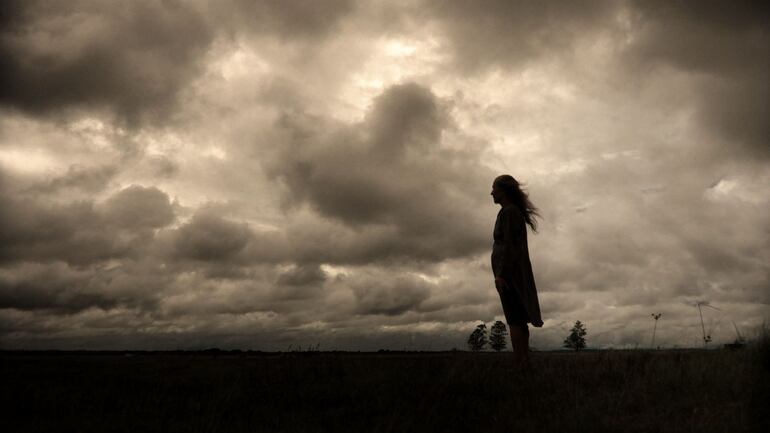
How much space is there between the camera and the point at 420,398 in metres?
5.52

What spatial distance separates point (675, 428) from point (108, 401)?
19.2 feet

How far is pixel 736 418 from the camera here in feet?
14.6

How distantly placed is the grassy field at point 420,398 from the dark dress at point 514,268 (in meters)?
0.80

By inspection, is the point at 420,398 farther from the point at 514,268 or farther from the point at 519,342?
the point at 514,268

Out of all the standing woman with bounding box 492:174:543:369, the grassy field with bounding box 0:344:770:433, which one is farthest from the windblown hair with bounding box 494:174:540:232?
the grassy field with bounding box 0:344:770:433

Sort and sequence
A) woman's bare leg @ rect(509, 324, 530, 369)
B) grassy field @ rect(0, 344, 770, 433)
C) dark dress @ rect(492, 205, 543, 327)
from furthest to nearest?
dark dress @ rect(492, 205, 543, 327) < woman's bare leg @ rect(509, 324, 530, 369) < grassy field @ rect(0, 344, 770, 433)

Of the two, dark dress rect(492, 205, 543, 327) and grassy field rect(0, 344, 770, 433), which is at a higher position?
dark dress rect(492, 205, 543, 327)

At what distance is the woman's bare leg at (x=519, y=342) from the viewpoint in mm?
7328

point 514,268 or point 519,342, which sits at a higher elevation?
point 514,268

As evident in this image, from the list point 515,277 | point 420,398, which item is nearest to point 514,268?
point 515,277

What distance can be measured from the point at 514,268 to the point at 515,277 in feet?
0.44

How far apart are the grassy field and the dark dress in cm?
80

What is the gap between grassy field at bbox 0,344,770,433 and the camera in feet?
14.9

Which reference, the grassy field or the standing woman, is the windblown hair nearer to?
the standing woman
